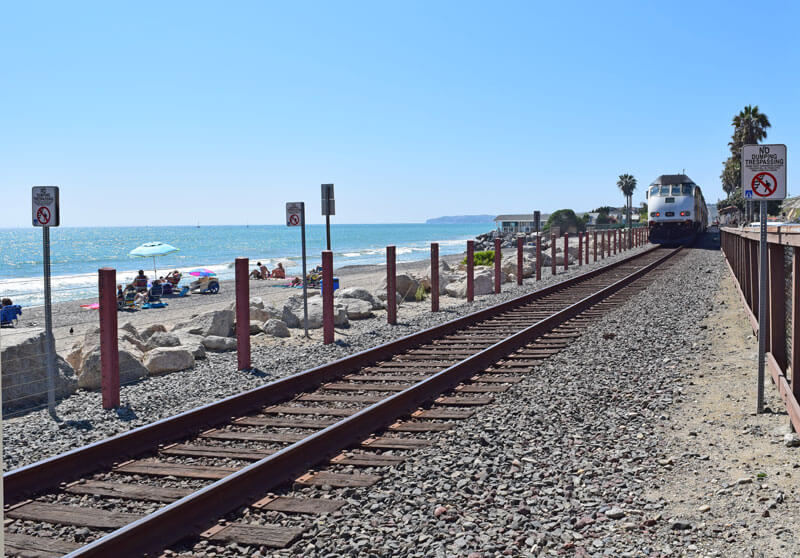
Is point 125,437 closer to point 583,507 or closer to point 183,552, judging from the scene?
point 183,552

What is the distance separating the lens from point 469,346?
33.9 ft

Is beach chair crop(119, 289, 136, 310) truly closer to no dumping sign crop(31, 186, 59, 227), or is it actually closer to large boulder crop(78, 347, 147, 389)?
large boulder crop(78, 347, 147, 389)

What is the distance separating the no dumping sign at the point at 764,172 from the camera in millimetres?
6266

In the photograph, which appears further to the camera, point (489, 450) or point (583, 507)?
point (489, 450)

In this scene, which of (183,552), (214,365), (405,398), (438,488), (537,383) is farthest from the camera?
(214,365)

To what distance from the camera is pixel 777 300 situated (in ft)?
24.2

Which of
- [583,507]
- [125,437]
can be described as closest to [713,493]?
[583,507]

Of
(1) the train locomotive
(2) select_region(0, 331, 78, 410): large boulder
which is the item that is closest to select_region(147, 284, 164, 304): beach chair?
(2) select_region(0, 331, 78, 410): large boulder

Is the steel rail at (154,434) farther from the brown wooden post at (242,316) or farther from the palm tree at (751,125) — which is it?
the palm tree at (751,125)

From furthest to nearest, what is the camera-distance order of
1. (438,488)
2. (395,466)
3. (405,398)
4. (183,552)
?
(405,398) < (395,466) < (438,488) < (183,552)

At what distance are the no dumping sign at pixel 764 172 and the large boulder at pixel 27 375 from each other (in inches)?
293

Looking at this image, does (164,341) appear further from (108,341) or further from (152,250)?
(152,250)

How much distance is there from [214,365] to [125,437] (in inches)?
174

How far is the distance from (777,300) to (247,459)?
17.8 ft
